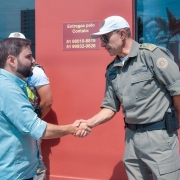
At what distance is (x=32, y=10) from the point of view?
14.1 ft

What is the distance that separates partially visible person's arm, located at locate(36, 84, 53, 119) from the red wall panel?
0.25 metres

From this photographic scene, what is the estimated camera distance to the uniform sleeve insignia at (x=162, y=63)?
2.43m

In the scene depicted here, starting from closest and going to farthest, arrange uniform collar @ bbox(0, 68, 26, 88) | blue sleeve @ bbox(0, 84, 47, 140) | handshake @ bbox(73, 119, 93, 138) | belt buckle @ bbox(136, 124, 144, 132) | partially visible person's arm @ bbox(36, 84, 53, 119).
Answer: blue sleeve @ bbox(0, 84, 47, 140) < uniform collar @ bbox(0, 68, 26, 88) < belt buckle @ bbox(136, 124, 144, 132) < handshake @ bbox(73, 119, 93, 138) < partially visible person's arm @ bbox(36, 84, 53, 119)

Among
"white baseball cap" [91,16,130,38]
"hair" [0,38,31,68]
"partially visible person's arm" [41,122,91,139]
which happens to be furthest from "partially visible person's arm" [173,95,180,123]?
"hair" [0,38,31,68]

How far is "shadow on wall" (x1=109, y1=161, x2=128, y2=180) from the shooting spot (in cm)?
369

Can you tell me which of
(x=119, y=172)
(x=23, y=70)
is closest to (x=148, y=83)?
(x=23, y=70)

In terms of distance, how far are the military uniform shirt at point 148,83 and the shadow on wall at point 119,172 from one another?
3.97ft

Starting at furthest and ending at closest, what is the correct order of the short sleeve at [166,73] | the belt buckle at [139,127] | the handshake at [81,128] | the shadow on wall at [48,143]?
1. the shadow on wall at [48,143]
2. the handshake at [81,128]
3. the belt buckle at [139,127]
4. the short sleeve at [166,73]

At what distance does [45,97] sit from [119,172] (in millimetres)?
1184

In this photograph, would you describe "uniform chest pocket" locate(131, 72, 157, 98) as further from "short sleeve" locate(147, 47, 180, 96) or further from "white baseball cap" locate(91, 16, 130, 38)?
"white baseball cap" locate(91, 16, 130, 38)

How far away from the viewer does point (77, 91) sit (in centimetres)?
383

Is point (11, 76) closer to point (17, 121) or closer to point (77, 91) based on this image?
point (17, 121)

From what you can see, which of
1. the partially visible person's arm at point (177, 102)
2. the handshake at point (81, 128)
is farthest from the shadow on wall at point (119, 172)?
the partially visible person's arm at point (177, 102)

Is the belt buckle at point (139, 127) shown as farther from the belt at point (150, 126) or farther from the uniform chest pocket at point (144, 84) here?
the uniform chest pocket at point (144, 84)
